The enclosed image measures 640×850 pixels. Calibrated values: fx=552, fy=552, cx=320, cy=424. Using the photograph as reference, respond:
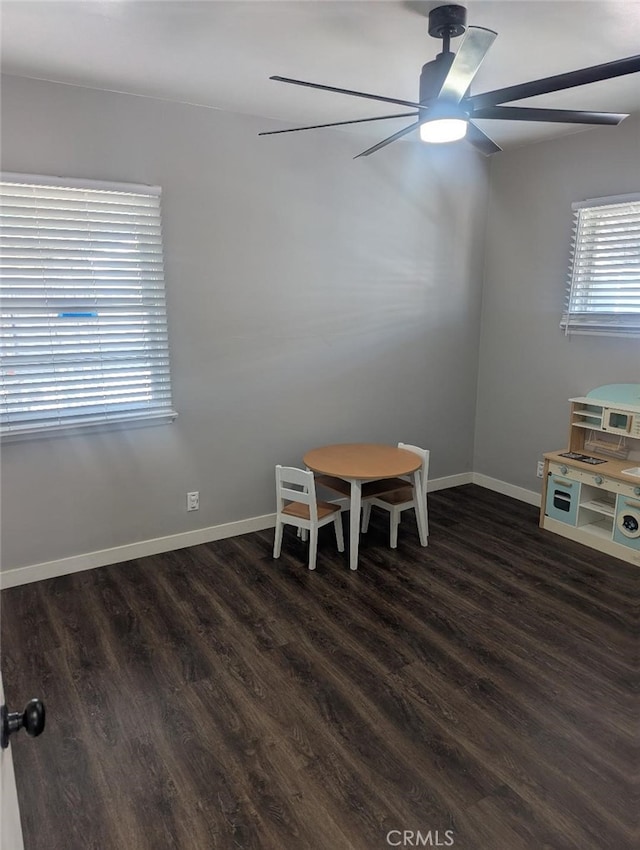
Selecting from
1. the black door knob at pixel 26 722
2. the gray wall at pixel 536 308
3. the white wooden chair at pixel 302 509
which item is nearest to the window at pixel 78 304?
the white wooden chair at pixel 302 509

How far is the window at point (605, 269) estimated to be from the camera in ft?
12.1

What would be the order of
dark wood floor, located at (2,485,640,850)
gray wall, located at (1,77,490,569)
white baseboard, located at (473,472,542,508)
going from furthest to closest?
white baseboard, located at (473,472,542,508) < gray wall, located at (1,77,490,569) < dark wood floor, located at (2,485,640,850)

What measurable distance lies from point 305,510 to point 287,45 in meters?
2.51

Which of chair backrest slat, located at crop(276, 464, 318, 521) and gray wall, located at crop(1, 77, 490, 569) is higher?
gray wall, located at crop(1, 77, 490, 569)

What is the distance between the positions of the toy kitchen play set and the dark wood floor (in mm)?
201

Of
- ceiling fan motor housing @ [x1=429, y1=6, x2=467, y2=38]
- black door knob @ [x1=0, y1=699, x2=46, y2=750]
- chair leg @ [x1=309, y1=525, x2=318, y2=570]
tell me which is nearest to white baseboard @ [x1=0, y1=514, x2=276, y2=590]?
chair leg @ [x1=309, y1=525, x2=318, y2=570]

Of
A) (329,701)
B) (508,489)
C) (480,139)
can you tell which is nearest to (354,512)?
(329,701)

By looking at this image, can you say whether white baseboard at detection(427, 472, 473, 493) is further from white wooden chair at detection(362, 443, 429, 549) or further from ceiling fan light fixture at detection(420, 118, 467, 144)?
ceiling fan light fixture at detection(420, 118, 467, 144)

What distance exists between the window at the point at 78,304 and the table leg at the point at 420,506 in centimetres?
174

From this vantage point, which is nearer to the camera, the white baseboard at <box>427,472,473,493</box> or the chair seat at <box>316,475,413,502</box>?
the chair seat at <box>316,475,413,502</box>

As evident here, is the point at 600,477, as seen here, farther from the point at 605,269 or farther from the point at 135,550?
the point at 135,550

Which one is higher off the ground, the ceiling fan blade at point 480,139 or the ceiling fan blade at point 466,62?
the ceiling fan blade at point 466,62

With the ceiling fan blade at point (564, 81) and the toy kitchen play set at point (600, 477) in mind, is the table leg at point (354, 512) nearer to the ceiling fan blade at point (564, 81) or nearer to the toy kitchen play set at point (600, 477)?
the toy kitchen play set at point (600, 477)

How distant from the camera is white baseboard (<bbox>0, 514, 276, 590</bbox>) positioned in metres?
3.22
